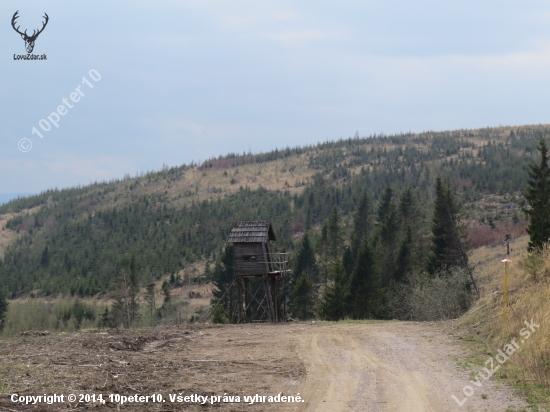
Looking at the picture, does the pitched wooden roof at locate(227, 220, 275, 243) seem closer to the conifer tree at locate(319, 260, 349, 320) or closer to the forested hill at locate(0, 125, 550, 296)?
the conifer tree at locate(319, 260, 349, 320)

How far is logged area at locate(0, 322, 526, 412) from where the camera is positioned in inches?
386

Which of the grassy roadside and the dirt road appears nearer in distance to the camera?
the dirt road

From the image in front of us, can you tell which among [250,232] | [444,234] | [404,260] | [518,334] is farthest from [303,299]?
[518,334]

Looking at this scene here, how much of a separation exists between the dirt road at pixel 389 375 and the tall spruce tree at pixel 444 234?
2388 cm

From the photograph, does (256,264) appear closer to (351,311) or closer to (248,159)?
(351,311)

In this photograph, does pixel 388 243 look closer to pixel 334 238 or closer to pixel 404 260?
pixel 404 260

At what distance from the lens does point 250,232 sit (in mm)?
28250

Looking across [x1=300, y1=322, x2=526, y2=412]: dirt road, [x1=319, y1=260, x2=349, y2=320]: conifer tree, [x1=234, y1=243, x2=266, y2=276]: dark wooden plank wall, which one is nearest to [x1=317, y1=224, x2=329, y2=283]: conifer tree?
[x1=319, y1=260, x2=349, y2=320]: conifer tree

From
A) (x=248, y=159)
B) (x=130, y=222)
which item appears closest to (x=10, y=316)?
(x=130, y=222)

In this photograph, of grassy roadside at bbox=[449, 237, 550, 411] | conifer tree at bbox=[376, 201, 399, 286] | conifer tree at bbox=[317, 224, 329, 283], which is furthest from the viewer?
conifer tree at bbox=[317, 224, 329, 283]

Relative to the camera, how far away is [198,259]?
94.6m

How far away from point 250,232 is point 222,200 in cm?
10141

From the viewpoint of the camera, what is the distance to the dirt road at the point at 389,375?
10.0m

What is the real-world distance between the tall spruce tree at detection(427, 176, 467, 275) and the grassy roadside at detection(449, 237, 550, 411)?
20404 millimetres
